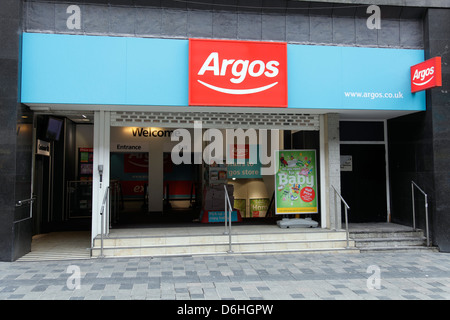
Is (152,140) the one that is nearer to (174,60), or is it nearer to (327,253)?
(174,60)

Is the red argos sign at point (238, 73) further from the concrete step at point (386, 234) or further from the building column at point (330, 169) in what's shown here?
the concrete step at point (386, 234)

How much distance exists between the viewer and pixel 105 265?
6586 millimetres

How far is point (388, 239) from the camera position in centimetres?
813

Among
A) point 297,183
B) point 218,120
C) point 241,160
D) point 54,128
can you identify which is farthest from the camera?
point 241,160

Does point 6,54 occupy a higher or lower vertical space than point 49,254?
higher

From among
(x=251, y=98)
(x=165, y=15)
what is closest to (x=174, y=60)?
(x=165, y=15)

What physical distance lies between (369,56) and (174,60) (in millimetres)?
4457

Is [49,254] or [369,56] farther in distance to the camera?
[369,56]

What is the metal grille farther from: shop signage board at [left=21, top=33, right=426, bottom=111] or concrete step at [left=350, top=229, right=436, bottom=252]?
concrete step at [left=350, top=229, right=436, bottom=252]

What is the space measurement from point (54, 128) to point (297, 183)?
656 centimetres

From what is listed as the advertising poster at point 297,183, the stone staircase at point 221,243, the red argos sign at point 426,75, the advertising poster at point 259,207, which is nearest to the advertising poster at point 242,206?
the advertising poster at point 259,207

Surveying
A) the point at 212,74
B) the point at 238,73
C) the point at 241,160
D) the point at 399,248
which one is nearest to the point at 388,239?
the point at 399,248

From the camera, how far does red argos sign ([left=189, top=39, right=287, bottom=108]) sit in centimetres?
739

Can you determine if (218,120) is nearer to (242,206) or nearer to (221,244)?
(221,244)
